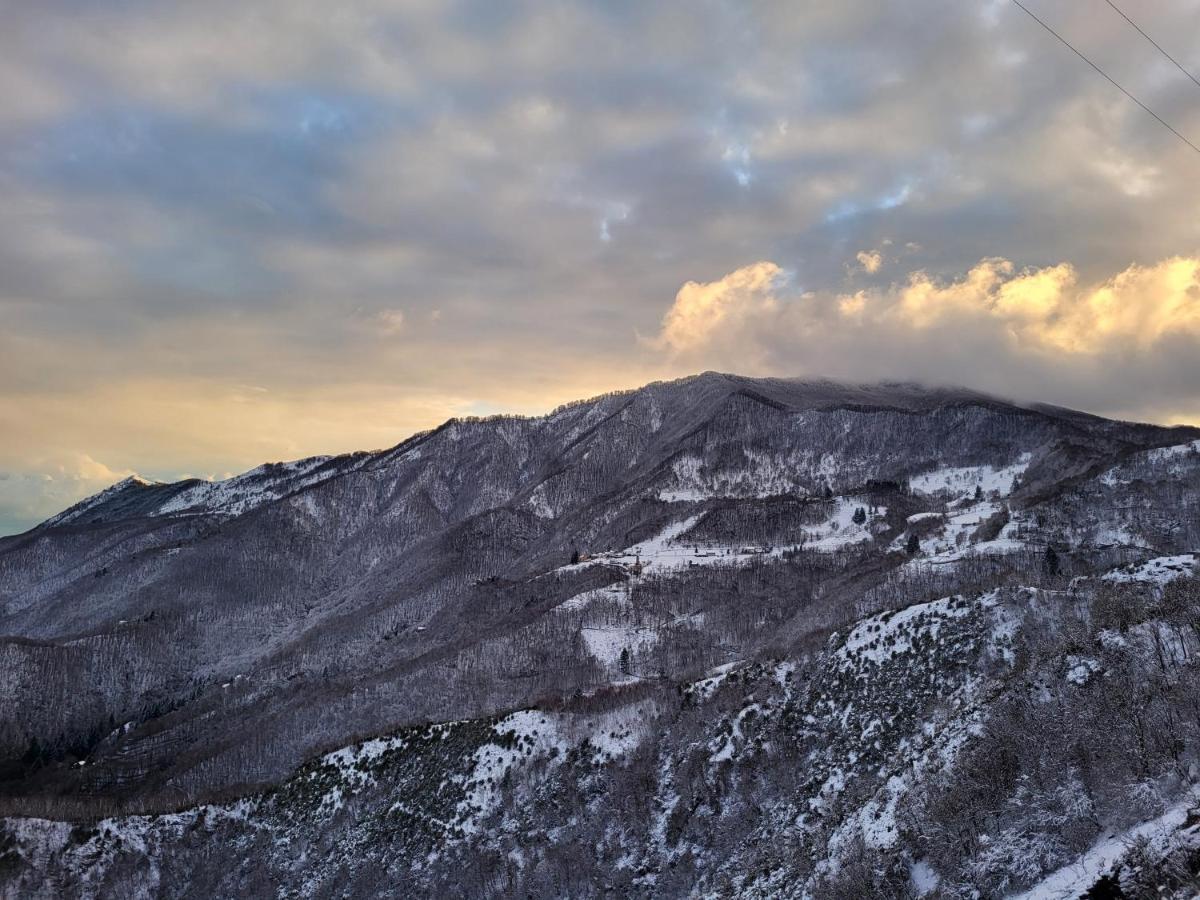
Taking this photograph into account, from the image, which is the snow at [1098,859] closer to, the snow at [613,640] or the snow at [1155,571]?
the snow at [1155,571]

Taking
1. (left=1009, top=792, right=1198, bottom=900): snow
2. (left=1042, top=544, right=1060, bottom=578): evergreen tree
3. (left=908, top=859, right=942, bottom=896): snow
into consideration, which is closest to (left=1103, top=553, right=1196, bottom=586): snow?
(left=1042, top=544, right=1060, bottom=578): evergreen tree

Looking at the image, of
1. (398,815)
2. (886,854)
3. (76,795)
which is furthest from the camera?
(76,795)

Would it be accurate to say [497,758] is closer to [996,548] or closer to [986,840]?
[986,840]

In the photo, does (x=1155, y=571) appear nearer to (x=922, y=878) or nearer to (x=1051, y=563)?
(x=922, y=878)

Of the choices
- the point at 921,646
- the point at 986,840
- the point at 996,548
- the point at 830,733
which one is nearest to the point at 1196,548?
the point at 996,548

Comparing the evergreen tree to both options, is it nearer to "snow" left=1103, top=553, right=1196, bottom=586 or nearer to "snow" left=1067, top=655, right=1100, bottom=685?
"snow" left=1103, top=553, right=1196, bottom=586
